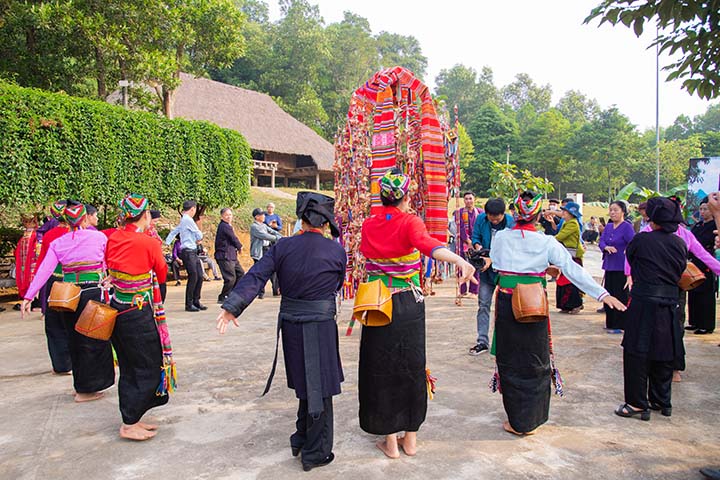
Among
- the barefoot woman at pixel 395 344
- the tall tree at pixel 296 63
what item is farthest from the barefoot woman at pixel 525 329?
the tall tree at pixel 296 63

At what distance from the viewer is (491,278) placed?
614 centimetres

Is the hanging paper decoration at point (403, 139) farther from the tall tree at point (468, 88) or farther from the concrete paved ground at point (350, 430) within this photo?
the tall tree at point (468, 88)

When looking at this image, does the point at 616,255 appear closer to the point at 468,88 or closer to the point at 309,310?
the point at 309,310

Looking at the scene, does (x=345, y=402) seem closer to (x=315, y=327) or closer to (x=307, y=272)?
(x=315, y=327)

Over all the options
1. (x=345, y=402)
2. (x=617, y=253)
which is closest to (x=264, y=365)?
(x=345, y=402)

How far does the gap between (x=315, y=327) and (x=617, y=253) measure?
5.44 m

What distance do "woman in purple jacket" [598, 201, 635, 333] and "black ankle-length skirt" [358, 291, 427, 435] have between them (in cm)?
462

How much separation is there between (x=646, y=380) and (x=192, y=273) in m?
7.27

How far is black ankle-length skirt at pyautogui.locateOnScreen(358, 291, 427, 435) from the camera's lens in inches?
143

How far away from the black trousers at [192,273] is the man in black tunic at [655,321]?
22.9 ft

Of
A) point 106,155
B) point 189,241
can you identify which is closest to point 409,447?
point 189,241

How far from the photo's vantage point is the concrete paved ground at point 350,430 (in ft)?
11.4

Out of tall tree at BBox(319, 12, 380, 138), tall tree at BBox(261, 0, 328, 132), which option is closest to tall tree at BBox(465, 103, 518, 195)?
tall tree at BBox(319, 12, 380, 138)

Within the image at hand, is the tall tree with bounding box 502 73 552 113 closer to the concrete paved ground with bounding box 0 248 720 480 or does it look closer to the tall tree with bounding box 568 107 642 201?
the tall tree with bounding box 568 107 642 201
